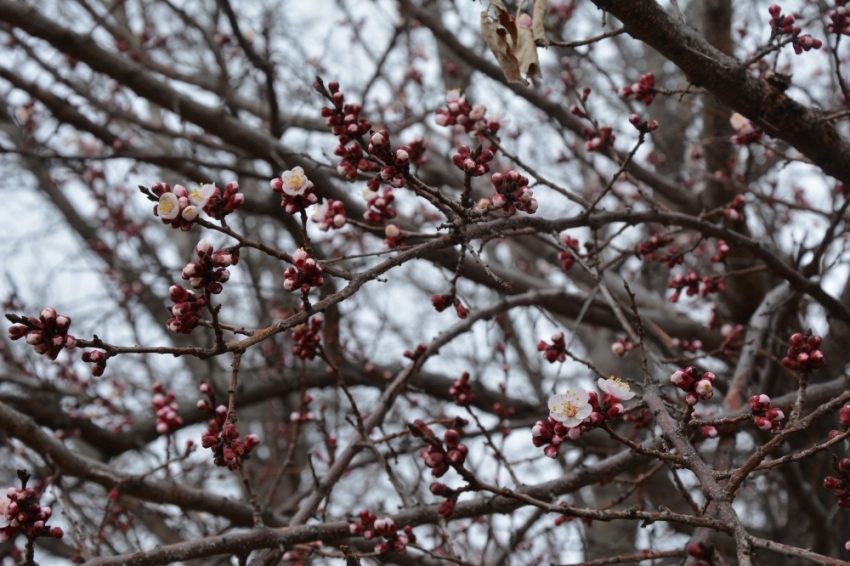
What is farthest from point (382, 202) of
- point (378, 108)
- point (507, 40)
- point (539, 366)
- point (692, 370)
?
point (539, 366)

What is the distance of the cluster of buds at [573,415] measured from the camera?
60.1 inches

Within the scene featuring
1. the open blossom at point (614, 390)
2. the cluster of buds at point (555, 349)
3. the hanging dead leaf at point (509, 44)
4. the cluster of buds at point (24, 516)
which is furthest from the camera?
the cluster of buds at point (555, 349)

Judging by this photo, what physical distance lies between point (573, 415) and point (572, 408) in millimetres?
17

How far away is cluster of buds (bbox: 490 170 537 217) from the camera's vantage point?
5.69ft

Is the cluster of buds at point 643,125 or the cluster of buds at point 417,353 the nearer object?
the cluster of buds at point 643,125

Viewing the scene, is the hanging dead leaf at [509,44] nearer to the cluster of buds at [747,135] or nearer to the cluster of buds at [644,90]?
the cluster of buds at [644,90]

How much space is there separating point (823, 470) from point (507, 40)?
3841 mm

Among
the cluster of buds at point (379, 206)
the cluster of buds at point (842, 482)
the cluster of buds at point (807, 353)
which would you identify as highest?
the cluster of buds at point (379, 206)

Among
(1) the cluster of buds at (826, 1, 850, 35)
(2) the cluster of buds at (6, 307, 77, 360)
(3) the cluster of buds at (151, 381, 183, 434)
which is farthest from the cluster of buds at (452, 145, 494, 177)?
(3) the cluster of buds at (151, 381, 183, 434)

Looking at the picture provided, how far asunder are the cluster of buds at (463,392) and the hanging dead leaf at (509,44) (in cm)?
115

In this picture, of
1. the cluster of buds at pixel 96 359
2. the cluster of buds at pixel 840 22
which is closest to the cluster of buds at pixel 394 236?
the cluster of buds at pixel 96 359

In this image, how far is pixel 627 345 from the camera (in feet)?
8.80

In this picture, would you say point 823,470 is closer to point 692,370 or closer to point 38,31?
point 692,370

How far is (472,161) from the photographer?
1.67 m
